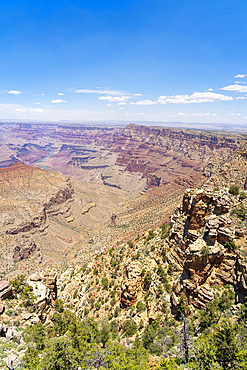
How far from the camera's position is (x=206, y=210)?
3531 centimetres

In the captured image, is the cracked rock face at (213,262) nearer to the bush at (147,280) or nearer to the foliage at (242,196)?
the foliage at (242,196)

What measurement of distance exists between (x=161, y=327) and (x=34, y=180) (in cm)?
17582

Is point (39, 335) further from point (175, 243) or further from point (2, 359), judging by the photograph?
point (175, 243)

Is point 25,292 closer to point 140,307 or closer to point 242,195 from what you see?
point 140,307

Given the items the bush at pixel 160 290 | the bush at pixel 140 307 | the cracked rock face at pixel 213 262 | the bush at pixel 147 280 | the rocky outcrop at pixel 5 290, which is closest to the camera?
the cracked rock face at pixel 213 262

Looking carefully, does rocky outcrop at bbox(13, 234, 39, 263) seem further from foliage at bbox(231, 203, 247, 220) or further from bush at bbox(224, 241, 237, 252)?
foliage at bbox(231, 203, 247, 220)

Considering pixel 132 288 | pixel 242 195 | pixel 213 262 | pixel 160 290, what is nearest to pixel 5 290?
pixel 132 288

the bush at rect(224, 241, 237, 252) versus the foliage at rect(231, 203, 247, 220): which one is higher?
the foliage at rect(231, 203, 247, 220)

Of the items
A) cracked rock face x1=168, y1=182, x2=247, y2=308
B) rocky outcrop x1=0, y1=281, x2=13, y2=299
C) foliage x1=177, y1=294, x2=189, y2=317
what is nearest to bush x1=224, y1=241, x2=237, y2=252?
cracked rock face x1=168, y1=182, x2=247, y2=308

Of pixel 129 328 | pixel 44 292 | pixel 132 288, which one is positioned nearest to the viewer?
pixel 129 328

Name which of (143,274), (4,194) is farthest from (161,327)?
(4,194)

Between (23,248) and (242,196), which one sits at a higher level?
(242,196)

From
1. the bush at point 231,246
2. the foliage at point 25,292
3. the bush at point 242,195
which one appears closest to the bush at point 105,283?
the foliage at point 25,292

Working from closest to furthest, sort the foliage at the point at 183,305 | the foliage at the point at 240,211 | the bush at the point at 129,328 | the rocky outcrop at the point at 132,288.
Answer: the foliage at the point at 183,305 < the foliage at the point at 240,211 < the bush at the point at 129,328 < the rocky outcrop at the point at 132,288
